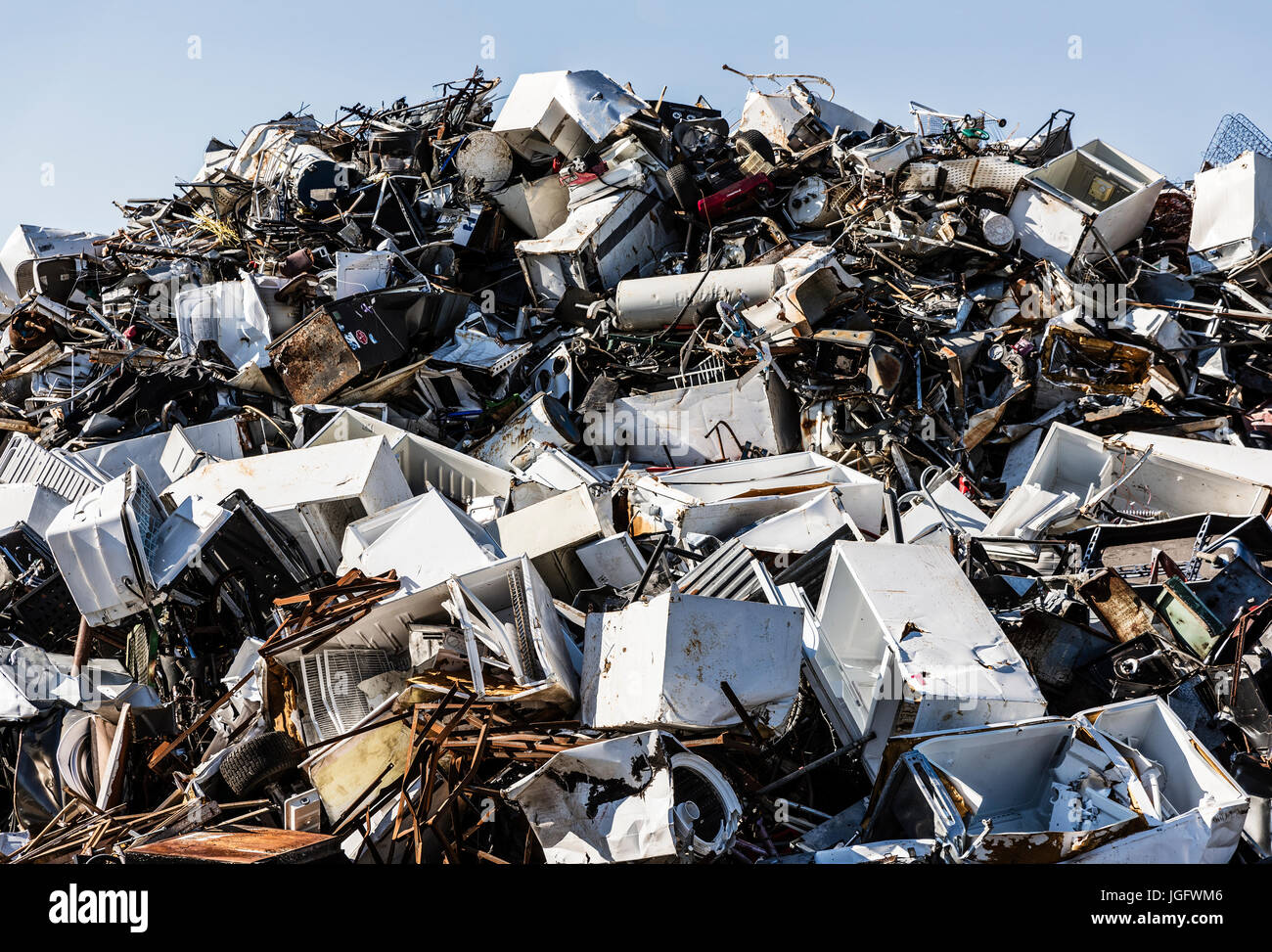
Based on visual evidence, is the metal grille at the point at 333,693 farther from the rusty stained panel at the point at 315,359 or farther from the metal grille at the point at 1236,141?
the metal grille at the point at 1236,141

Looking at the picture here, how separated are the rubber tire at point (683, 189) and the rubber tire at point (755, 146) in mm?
1245

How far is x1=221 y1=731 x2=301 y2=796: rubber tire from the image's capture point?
5531mm

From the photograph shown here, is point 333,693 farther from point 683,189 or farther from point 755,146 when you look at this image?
point 755,146

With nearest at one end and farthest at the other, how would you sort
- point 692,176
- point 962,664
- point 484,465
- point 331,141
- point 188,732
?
point 962,664 < point 188,732 < point 484,465 < point 692,176 < point 331,141

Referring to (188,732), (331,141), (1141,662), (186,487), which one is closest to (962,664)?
(1141,662)

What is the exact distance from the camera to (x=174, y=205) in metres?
16.0

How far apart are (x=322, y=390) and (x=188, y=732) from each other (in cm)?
436

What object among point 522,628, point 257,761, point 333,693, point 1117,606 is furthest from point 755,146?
point 257,761

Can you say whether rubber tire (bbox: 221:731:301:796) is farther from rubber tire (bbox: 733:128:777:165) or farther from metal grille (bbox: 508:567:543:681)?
rubber tire (bbox: 733:128:777:165)

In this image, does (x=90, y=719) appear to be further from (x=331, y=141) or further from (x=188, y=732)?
(x=331, y=141)

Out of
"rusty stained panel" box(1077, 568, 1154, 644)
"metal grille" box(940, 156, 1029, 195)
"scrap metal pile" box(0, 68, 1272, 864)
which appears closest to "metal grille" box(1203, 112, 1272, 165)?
"scrap metal pile" box(0, 68, 1272, 864)

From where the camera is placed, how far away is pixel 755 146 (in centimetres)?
1342

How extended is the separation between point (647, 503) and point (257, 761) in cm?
368

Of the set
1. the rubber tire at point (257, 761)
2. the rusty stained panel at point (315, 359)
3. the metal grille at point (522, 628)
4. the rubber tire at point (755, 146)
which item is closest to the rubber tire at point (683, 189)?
the rubber tire at point (755, 146)
